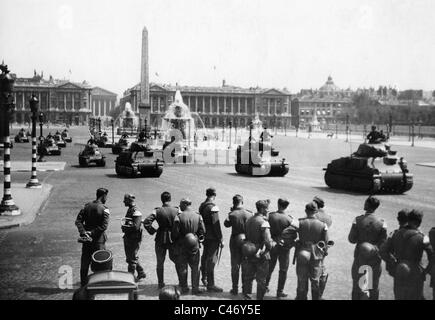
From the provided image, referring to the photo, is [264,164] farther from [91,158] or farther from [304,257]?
[304,257]

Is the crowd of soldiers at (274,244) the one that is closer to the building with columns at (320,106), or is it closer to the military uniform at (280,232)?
the military uniform at (280,232)

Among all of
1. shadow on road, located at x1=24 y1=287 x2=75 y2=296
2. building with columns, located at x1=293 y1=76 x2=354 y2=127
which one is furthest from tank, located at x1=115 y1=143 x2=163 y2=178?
building with columns, located at x1=293 y1=76 x2=354 y2=127

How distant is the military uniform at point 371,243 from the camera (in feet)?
23.3

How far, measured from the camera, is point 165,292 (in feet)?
15.7

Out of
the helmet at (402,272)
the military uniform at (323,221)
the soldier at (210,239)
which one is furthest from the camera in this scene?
the soldier at (210,239)

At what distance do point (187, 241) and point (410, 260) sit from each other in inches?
123

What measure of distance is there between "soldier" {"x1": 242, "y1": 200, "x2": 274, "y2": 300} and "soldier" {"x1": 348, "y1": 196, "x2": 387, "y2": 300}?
4.02 feet

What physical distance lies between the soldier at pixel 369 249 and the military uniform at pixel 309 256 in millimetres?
479

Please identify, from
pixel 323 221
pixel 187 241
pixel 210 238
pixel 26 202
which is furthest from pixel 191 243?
pixel 26 202

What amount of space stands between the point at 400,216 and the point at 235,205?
8.04 ft

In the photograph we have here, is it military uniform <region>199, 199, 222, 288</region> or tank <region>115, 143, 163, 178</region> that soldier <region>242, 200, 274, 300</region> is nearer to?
military uniform <region>199, 199, 222, 288</region>

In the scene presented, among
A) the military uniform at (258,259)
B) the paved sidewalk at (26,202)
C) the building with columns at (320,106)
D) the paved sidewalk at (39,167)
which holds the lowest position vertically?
the paved sidewalk at (26,202)

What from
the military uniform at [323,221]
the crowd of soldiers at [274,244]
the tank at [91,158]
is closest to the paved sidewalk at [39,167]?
the tank at [91,158]
